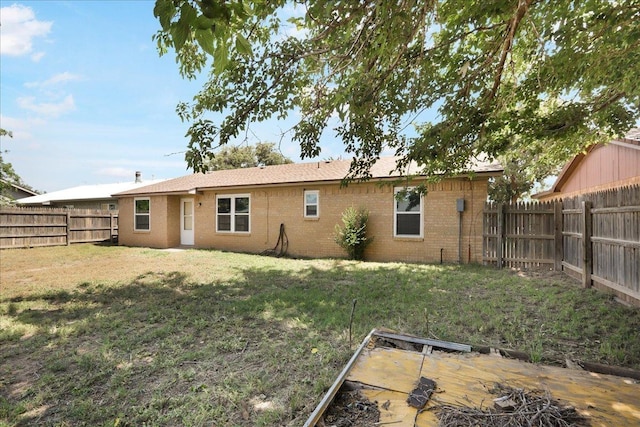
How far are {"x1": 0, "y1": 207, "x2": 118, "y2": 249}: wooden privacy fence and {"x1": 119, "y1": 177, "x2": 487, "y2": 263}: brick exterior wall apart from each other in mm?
1758

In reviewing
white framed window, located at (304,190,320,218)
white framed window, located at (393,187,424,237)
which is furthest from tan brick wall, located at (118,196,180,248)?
white framed window, located at (393,187,424,237)

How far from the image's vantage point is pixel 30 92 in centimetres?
1105

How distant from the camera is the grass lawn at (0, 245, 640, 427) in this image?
2.70m

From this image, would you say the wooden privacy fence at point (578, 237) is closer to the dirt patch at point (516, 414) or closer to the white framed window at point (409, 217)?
the white framed window at point (409, 217)

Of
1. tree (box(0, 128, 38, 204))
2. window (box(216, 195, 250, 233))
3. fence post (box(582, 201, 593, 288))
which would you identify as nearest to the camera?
fence post (box(582, 201, 593, 288))

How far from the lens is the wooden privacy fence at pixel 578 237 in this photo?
4.73 m

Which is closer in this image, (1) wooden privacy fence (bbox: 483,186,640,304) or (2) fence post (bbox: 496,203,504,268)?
(1) wooden privacy fence (bbox: 483,186,640,304)

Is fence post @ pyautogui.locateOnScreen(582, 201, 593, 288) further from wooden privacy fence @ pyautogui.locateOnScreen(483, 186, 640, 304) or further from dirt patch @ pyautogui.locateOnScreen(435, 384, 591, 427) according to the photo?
dirt patch @ pyautogui.locateOnScreen(435, 384, 591, 427)

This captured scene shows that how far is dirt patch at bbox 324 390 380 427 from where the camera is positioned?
209 centimetres

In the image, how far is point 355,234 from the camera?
1067cm

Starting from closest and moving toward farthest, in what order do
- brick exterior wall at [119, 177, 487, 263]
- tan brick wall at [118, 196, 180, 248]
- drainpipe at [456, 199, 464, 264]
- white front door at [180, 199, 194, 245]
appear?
1. drainpipe at [456, 199, 464, 264]
2. brick exterior wall at [119, 177, 487, 263]
3. tan brick wall at [118, 196, 180, 248]
4. white front door at [180, 199, 194, 245]

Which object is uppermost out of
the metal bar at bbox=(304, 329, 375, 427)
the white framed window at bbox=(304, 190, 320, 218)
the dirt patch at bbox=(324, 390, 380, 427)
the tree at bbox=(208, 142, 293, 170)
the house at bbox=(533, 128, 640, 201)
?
the tree at bbox=(208, 142, 293, 170)

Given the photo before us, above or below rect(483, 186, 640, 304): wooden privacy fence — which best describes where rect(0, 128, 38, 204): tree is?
above

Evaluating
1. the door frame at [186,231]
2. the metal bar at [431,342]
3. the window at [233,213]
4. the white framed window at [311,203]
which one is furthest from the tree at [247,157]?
the metal bar at [431,342]
